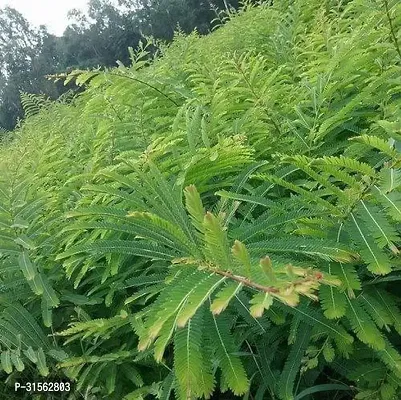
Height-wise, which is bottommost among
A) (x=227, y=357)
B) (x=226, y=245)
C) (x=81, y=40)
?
(x=227, y=357)

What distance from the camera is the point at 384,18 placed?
2.43m

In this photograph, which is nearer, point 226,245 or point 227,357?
point 226,245

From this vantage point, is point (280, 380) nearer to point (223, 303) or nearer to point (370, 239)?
point (370, 239)

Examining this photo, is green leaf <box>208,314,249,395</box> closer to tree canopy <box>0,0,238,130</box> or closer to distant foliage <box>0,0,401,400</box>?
distant foliage <box>0,0,401,400</box>

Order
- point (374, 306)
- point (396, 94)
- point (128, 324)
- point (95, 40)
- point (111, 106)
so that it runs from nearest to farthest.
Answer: point (374, 306)
point (128, 324)
point (396, 94)
point (111, 106)
point (95, 40)

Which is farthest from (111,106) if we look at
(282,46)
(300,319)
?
(300,319)

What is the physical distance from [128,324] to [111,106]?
1431 millimetres

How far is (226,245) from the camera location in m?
1.08

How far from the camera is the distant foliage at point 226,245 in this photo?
1.21 meters

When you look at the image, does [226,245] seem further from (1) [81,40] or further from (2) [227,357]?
(1) [81,40]

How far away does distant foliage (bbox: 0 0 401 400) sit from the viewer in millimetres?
1209

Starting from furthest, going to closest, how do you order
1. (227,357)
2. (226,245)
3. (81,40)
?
(81,40) → (227,357) → (226,245)

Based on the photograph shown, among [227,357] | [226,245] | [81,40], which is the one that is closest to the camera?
[226,245]

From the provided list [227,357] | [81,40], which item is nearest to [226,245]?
[227,357]
